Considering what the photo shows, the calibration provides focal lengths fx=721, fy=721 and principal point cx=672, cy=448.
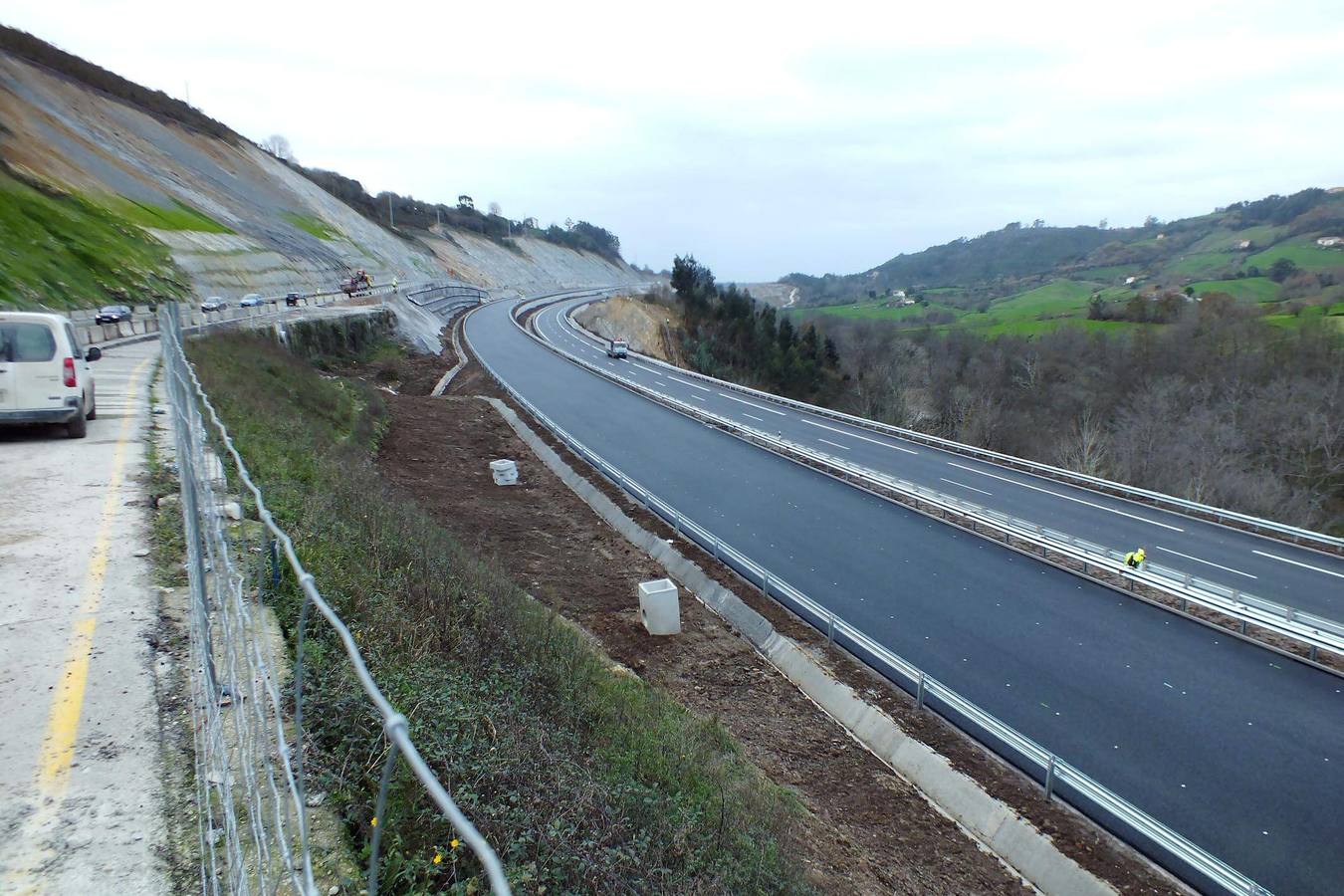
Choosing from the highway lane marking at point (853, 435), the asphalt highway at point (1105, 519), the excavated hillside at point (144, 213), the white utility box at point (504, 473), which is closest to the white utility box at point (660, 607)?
the white utility box at point (504, 473)

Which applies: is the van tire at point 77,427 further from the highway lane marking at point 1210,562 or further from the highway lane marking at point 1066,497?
the highway lane marking at point 1066,497

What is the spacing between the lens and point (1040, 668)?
418 inches

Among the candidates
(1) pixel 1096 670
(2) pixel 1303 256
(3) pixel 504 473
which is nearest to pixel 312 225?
(3) pixel 504 473

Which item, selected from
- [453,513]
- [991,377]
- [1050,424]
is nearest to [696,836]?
→ [453,513]

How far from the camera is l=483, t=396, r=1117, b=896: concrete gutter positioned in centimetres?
732

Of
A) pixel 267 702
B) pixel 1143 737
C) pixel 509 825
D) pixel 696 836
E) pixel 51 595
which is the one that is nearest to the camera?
pixel 509 825

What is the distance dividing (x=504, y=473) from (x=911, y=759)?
524 inches

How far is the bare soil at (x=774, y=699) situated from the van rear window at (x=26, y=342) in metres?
7.02

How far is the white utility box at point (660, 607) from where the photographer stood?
39.0ft

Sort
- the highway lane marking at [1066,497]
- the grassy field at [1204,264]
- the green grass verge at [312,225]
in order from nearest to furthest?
the highway lane marking at [1066,497], the green grass verge at [312,225], the grassy field at [1204,264]

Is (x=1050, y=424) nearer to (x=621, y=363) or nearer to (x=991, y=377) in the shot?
(x=991, y=377)

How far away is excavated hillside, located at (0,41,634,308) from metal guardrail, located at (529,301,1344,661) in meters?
25.8

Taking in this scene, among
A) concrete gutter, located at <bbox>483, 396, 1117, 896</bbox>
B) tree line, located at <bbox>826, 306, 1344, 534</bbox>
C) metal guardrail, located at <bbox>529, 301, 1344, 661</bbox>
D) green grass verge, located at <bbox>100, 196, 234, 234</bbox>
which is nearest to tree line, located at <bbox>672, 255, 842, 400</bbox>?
tree line, located at <bbox>826, 306, 1344, 534</bbox>

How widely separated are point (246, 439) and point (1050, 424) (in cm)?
5242
